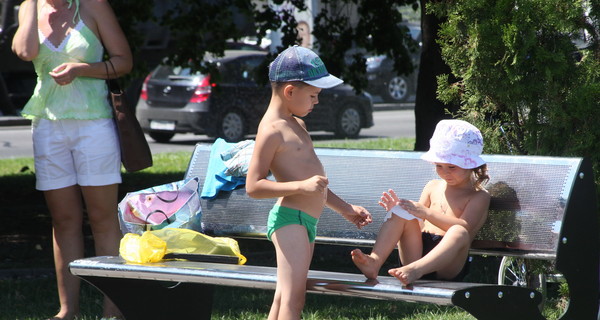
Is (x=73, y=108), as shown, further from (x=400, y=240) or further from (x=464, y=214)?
(x=464, y=214)

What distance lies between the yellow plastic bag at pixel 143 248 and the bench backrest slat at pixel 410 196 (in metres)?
0.69

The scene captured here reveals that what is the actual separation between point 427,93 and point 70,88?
3.39 metres

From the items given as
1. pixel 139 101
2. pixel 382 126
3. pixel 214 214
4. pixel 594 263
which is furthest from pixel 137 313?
pixel 382 126

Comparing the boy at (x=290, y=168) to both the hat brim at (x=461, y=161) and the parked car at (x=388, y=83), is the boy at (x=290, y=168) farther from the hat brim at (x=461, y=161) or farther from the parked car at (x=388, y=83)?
the parked car at (x=388, y=83)

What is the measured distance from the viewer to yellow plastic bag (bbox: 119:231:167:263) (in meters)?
4.06

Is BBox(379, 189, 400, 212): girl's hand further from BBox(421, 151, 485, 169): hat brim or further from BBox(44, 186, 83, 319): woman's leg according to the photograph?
BBox(44, 186, 83, 319): woman's leg

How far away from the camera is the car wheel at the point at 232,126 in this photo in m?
16.7

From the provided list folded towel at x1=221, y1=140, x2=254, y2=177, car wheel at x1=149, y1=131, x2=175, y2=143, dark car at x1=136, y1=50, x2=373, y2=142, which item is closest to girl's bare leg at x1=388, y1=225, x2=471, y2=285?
folded towel at x1=221, y1=140, x2=254, y2=177

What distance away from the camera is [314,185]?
3508 mm

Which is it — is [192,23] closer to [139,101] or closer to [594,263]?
[594,263]

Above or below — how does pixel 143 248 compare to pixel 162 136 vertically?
above

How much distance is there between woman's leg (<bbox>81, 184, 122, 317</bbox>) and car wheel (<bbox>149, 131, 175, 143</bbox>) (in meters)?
12.6

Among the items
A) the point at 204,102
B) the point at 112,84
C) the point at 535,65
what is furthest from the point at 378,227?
the point at 204,102

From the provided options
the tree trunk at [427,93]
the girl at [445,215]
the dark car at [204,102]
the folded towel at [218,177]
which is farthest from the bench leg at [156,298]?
the dark car at [204,102]
